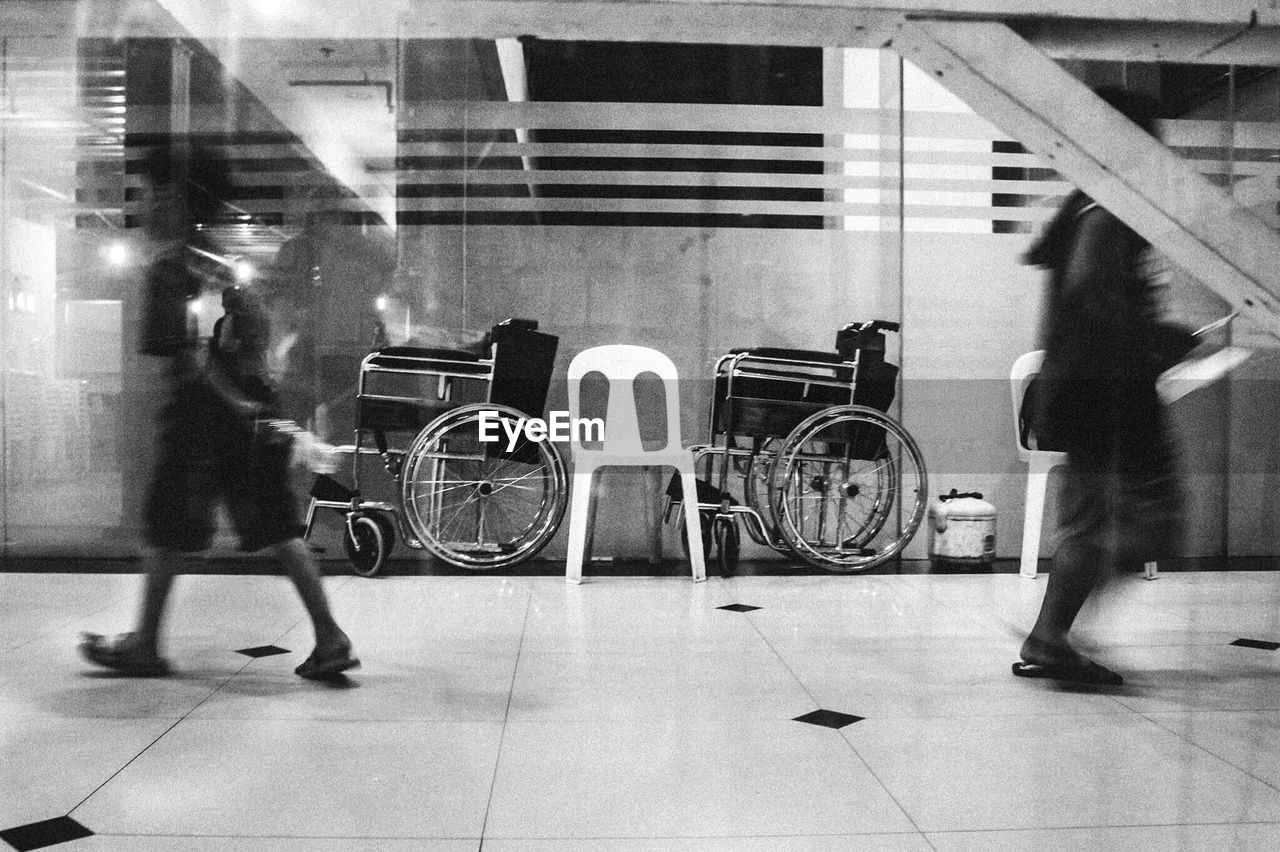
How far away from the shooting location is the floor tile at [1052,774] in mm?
1590

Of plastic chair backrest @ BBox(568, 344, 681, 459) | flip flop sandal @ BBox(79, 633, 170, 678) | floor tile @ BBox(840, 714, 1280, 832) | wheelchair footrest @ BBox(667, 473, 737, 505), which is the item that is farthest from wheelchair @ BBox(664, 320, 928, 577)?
flip flop sandal @ BBox(79, 633, 170, 678)

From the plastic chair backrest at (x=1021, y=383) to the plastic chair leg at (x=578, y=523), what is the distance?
5.95ft

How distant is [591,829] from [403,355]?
2.69 metres

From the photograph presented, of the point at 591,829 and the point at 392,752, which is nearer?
the point at 591,829

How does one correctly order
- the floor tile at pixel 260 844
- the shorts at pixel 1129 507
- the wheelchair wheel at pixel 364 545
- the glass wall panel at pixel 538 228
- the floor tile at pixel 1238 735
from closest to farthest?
the floor tile at pixel 260 844
the floor tile at pixel 1238 735
the shorts at pixel 1129 507
the wheelchair wheel at pixel 364 545
the glass wall panel at pixel 538 228

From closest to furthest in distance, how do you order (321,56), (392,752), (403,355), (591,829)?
(591,829) < (392,752) < (403,355) < (321,56)

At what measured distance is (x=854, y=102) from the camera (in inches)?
178

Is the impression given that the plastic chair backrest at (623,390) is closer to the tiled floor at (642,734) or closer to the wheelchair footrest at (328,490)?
the tiled floor at (642,734)

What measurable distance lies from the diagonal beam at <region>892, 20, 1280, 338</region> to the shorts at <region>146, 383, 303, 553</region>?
1.80 m

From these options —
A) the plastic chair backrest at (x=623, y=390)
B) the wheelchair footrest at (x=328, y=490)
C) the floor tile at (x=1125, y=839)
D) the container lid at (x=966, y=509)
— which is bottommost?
the floor tile at (x=1125, y=839)

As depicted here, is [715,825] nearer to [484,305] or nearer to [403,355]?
[403,355]

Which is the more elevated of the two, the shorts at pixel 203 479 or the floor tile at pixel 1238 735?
the shorts at pixel 203 479

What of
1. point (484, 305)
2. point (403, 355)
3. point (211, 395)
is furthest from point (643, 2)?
point (484, 305)

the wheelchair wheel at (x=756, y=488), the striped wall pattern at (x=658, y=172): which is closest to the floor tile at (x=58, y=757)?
the wheelchair wheel at (x=756, y=488)
